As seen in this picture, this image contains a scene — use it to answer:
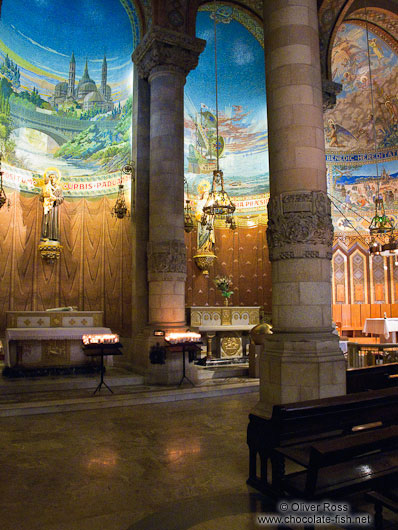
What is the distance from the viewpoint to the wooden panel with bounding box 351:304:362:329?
60.0 feet

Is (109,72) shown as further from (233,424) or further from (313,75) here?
(233,424)

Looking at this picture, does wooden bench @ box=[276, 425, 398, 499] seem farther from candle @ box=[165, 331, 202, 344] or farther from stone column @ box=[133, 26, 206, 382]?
stone column @ box=[133, 26, 206, 382]

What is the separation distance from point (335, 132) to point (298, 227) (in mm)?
15558

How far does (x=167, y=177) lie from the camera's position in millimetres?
10773

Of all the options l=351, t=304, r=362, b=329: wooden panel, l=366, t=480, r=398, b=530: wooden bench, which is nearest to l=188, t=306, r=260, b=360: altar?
l=351, t=304, r=362, b=329: wooden panel

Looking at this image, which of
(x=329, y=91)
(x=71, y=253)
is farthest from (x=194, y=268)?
(x=329, y=91)

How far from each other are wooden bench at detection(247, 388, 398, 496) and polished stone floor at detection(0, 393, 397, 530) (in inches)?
12.5

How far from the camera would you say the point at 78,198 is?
13.8m

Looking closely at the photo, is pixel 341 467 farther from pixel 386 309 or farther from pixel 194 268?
pixel 386 309

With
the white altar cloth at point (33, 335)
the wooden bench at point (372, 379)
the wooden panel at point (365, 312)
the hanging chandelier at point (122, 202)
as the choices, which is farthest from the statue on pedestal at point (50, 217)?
the wooden panel at point (365, 312)

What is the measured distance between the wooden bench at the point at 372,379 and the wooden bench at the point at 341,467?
313 cm

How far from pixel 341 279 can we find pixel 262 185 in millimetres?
5626

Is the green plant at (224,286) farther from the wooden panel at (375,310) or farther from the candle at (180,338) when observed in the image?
the wooden panel at (375,310)

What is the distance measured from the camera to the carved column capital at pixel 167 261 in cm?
1059
